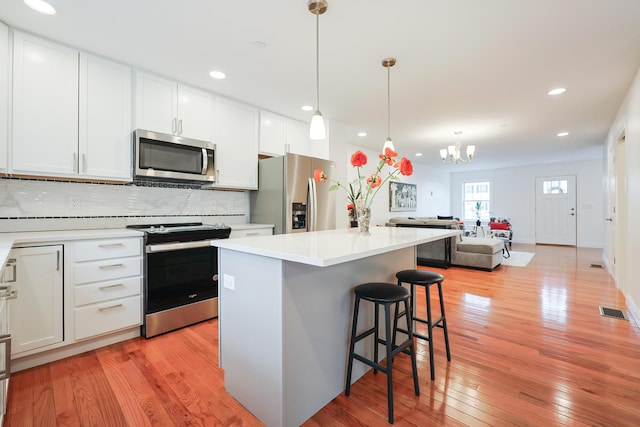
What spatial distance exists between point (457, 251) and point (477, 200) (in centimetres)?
539

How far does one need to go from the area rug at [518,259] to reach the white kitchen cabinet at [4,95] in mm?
6982

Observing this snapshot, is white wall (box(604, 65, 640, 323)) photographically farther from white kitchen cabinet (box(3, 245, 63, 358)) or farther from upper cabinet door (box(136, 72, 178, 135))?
white kitchen cabinet (box(3, 245, 63, 358))

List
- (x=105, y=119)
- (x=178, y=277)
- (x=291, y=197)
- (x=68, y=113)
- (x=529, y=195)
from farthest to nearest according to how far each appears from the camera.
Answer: (x=529, y=195) < (x=291, y=197) < (x=178, y=277) < (x=105, y=119) < (x=68, y=113)

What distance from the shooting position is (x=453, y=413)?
5.24ft

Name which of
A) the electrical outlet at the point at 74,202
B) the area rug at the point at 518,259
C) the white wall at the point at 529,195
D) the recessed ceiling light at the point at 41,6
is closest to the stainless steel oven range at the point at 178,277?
the electrical outlet at the point at 74,202

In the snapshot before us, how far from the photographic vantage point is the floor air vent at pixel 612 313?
296 centimetres

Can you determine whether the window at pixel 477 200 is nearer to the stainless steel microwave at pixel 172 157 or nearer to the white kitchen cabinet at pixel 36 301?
the stainless steel microwave at pixel 172 157

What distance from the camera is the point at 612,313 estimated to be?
120 inches

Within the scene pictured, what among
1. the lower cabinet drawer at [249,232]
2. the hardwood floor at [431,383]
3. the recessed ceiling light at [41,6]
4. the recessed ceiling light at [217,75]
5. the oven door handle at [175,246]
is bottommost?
the hardwood floor at [431,383]

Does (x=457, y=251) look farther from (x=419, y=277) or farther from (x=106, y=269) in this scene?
(x=106, y=269)

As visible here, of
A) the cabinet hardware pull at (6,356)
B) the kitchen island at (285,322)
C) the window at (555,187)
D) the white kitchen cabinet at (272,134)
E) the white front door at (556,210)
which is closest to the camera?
the cabinet hardware pull at (6,356)

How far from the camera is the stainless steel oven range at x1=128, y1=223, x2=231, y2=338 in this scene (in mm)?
2539

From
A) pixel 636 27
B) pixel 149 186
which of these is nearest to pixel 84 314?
pixel 149 186

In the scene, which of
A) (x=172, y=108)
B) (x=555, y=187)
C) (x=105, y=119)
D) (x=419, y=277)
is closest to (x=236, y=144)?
(x=172, y=108)
